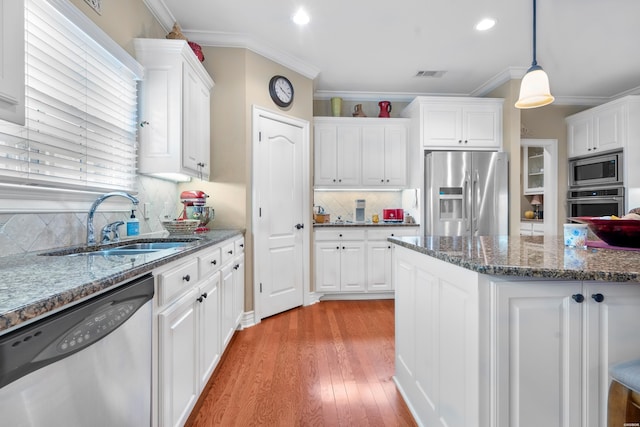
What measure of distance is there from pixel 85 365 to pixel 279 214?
2.54 metres

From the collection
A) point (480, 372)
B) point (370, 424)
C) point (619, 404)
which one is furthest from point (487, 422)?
point (370, 424)

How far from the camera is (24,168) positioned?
4.31 ft

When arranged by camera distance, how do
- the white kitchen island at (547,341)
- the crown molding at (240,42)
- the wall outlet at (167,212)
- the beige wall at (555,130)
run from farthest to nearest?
1. the beige wall at (555,130)
2. the crown molding at (240,42)
3. the wall outlet at (167,212)
4. the white kitchen island at (547,341)

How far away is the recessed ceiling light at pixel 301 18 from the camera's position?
2.63m

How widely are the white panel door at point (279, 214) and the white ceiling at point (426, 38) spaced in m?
0.82

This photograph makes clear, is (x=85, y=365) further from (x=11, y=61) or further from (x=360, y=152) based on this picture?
(x=360, y=152)

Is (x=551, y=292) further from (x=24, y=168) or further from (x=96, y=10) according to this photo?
(x=96, y=10)

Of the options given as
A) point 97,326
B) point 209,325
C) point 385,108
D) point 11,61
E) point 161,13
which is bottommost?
point 209,325

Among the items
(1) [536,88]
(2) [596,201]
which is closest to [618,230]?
(1) [536,88]

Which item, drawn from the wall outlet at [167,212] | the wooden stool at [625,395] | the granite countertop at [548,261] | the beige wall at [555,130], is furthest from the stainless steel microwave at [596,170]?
the wall outlet at [167,212]

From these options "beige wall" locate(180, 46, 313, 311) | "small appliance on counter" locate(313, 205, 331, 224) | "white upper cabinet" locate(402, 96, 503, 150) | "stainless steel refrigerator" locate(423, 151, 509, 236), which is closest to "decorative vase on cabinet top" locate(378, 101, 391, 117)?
"white upper cabinet" locate(402, 96, 503, 150)

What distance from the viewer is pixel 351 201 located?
4.46m

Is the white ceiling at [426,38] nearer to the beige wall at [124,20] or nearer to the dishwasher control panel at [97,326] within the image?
the beige wall at [124,20]

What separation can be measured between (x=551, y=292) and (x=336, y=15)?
2.63 meters
